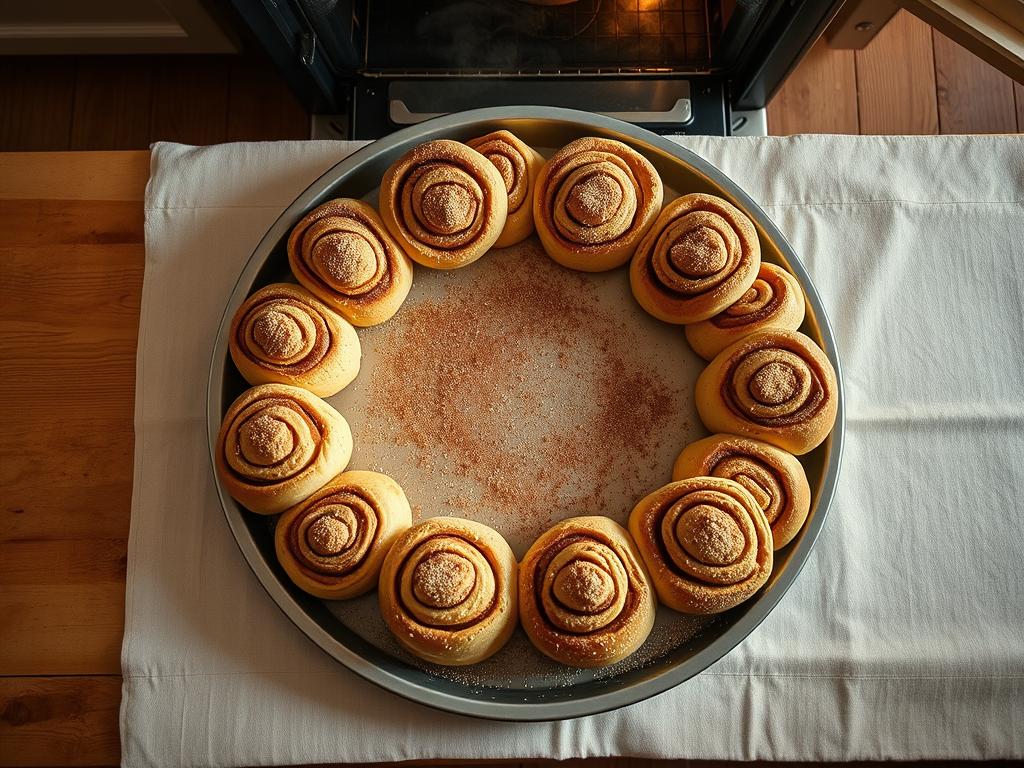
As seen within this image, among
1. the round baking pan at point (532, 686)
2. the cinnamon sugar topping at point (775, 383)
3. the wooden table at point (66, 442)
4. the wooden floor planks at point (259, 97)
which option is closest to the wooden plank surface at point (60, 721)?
the wooden table at point (66, 442)

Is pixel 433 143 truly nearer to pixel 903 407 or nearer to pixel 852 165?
pixel 852 165

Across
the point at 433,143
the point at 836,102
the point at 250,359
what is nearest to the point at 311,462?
the point at 250,359

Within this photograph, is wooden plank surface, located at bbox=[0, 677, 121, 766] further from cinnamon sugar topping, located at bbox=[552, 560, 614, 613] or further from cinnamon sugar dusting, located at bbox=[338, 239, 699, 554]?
cinnamon sugar topping, located at bbox=[552, 560, 614, 613]

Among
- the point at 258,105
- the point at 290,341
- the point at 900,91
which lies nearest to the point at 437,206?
the point at 290,341

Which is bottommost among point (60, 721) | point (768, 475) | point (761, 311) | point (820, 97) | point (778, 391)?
point (60, 721)

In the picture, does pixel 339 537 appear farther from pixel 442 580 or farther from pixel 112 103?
pixel 112 103

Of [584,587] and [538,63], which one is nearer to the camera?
[584,587]
